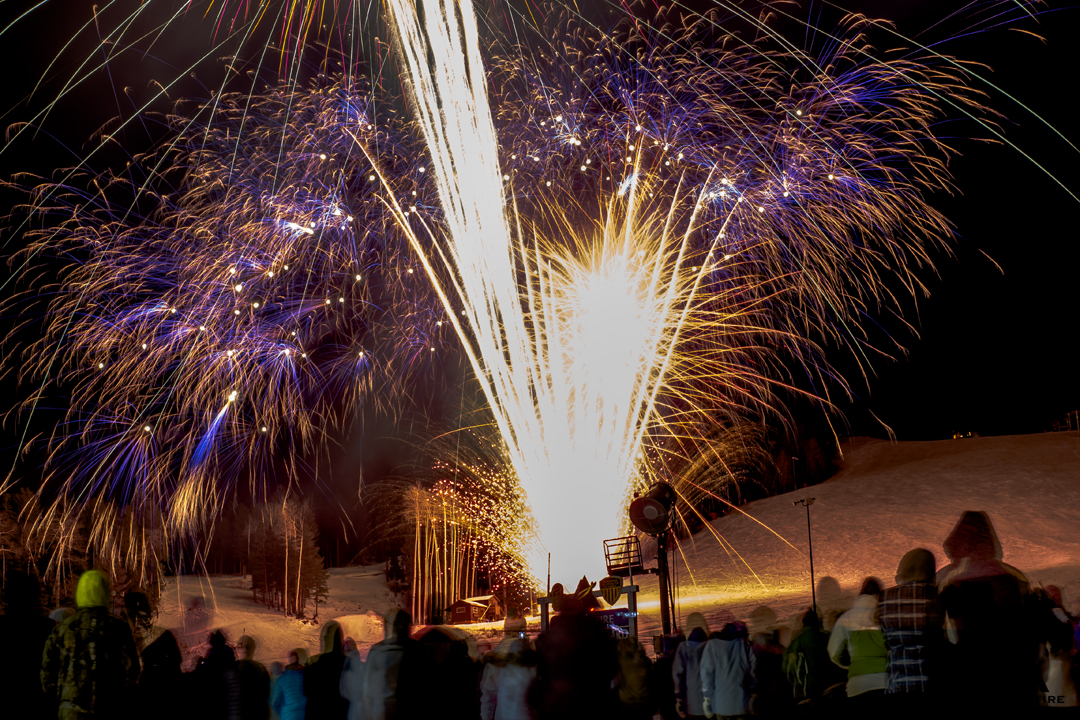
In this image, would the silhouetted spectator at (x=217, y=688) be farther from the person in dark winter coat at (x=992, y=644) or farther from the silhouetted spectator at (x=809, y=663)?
the person in dark winter coat at (x=992, y=644)

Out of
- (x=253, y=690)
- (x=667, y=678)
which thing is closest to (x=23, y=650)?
(x=253, y=690)

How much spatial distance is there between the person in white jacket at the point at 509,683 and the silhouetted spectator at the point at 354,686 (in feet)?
2.97

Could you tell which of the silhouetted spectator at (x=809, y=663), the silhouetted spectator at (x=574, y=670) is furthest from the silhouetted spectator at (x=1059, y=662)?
the silhouetted spectator at (x=574, y=670)

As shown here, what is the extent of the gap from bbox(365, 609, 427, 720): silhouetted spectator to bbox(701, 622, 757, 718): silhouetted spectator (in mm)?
2396

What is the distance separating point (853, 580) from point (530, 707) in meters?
23.9

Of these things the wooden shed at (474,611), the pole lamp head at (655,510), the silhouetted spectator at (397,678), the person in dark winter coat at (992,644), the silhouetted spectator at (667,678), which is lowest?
the wooden shed at (474,611)

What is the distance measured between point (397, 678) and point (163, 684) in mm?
2055

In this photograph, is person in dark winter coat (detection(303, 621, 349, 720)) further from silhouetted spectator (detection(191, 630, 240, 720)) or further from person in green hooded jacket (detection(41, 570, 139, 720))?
person in green hooded jacket (detection(41, 570, 139, 720))

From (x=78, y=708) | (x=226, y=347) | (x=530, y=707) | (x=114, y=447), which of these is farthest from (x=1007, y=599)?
(x=114, y=447)

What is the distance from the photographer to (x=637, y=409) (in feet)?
60.2

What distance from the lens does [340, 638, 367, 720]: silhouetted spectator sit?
6191 mm

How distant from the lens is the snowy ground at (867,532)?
84.6ft

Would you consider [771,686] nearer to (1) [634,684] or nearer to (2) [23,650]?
(1) [634,684]

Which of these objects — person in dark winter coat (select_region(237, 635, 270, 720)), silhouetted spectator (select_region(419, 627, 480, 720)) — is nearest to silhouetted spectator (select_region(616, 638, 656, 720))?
silhouetted spectator (select_region(419, 627, 480, 720))
